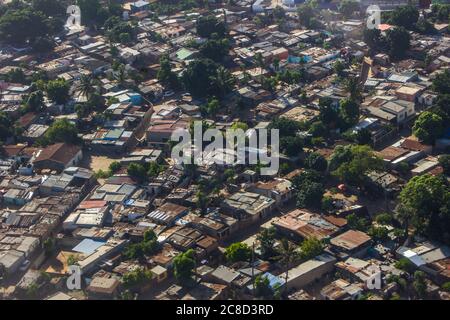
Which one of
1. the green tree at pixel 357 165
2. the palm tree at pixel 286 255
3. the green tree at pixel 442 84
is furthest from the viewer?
the green tree at pixel 442 84

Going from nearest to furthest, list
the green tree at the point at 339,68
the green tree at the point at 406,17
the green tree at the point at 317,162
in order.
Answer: the green tree at the point at 317,162
the green tree at the point at 339,68
the green tree at the point at 406,17

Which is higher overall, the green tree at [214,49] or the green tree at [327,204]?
the green tree at [214,49]

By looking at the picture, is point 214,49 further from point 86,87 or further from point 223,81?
point 86,87

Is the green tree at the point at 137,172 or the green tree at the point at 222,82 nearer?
the green tree at the point at 137,172

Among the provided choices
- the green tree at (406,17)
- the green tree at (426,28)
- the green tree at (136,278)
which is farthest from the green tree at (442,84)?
the green tree at (136,278)

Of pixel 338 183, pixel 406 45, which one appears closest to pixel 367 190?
pixel 338 183

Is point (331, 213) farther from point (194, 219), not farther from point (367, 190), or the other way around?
point (194, 219)

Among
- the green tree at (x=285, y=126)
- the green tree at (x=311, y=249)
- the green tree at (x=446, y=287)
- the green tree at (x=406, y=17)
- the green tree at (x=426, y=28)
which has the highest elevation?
the green tree at (x=406, y=17)

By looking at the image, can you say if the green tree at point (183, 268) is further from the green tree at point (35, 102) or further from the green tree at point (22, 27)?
the green tree at point (22, 27)

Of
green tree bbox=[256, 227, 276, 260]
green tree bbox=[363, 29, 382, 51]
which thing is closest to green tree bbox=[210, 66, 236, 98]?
green tree bbox=[363, 29, 382, 51]
